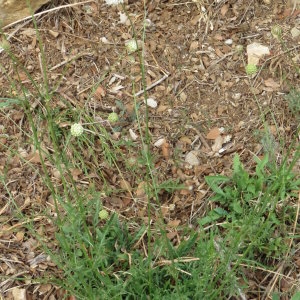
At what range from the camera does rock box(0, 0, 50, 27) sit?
8.73 feet

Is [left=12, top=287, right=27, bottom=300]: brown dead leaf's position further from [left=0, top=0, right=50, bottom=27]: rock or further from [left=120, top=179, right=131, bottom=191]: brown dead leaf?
[left=0, top=0, right=50, bottom=27]: rock

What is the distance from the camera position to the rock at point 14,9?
8.73 feet

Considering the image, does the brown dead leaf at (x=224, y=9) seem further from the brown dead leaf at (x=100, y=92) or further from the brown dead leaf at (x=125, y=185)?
the brown dead leaf at (x=125, y=185)

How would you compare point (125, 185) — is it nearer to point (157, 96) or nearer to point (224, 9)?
point (157, 96)

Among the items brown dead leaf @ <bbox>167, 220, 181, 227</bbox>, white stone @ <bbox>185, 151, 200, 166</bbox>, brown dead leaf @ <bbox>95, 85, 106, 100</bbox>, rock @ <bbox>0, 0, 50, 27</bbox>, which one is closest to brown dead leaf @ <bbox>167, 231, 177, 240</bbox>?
brown dead leaf @ <bbox>167, 220, 181, 227</bbox>

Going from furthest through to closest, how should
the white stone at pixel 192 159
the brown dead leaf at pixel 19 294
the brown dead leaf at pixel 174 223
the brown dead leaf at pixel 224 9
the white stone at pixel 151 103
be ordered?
the brown dead leaf at pixel 224 9
the white stone at pixel 151 103
the white stone at pixel 192 159
the brown dead leaf at pixel 174 223
the brown dead leaf at pixel 19 294

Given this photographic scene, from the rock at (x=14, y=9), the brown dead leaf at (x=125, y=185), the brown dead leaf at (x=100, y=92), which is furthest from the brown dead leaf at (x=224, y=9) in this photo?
the brown dead leaf at (x=125, y=185)

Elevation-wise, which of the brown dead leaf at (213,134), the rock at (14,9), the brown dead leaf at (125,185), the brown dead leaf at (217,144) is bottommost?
the brown dead leaf at (217,144)

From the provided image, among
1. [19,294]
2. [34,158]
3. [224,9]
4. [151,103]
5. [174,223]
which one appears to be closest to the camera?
[19,294]

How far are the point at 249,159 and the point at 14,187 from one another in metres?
0.94

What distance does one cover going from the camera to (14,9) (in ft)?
8.84

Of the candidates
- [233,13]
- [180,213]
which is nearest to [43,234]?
[180,213]

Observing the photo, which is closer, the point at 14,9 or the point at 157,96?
the point at 157,96

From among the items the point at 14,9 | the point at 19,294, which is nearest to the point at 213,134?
the point at 19,294
